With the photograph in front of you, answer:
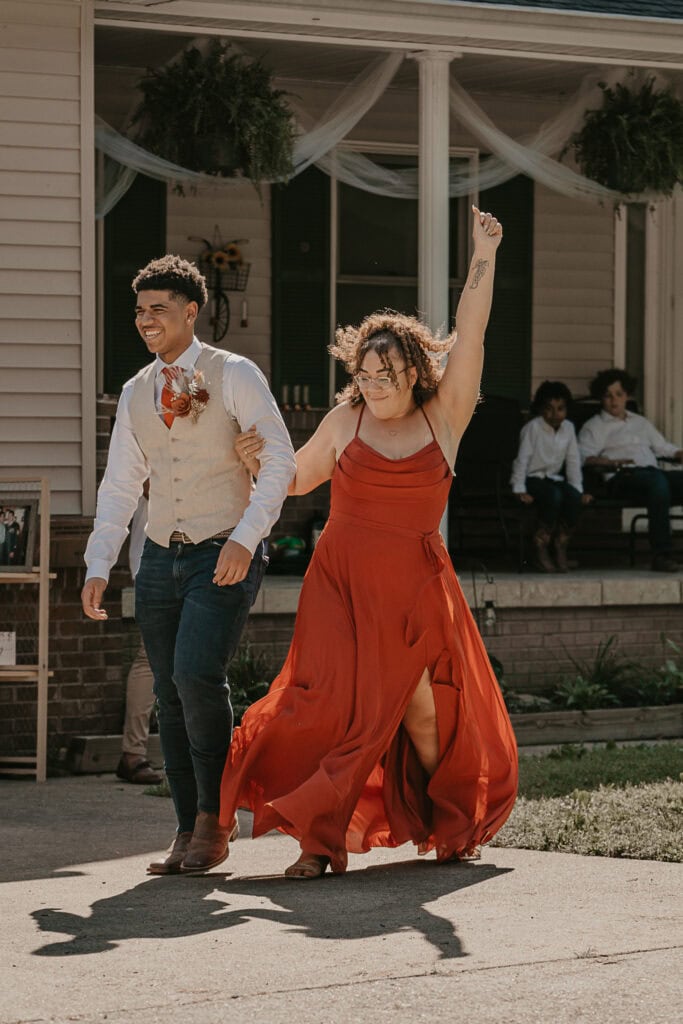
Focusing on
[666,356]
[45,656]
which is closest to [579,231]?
[666,356]

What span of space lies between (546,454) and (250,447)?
6.04 metres

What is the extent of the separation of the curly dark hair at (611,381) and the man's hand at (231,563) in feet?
23.4

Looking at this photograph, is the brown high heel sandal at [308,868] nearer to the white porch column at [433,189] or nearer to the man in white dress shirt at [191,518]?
the man in white dress shirt at [191,518]

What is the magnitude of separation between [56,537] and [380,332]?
3584 millimetres

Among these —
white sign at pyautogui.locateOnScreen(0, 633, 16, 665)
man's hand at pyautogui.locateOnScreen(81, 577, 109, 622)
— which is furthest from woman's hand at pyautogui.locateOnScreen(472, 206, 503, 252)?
white sign at pyautogui.locateOnScreen(0, 633, 16, 665)

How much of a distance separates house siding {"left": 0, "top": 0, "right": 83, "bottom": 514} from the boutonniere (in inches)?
140

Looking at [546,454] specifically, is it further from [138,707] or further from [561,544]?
[138,707]

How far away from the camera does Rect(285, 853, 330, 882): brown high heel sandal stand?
5.67 meters

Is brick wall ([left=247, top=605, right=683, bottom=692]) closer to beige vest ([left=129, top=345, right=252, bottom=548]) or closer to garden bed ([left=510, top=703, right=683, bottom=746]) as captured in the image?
garden bed ([left=510, top=703, right=683, bottom=746])

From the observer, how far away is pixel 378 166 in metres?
11.1

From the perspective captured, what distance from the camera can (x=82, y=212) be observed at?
30.6 feet

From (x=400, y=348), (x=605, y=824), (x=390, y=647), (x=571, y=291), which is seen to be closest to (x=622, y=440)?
(x=571, y=291)

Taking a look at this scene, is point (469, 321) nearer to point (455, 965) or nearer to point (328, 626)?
point (328, 626)

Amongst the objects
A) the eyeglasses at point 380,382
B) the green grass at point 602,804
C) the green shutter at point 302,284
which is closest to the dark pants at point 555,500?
the green shutter at point 302,284
